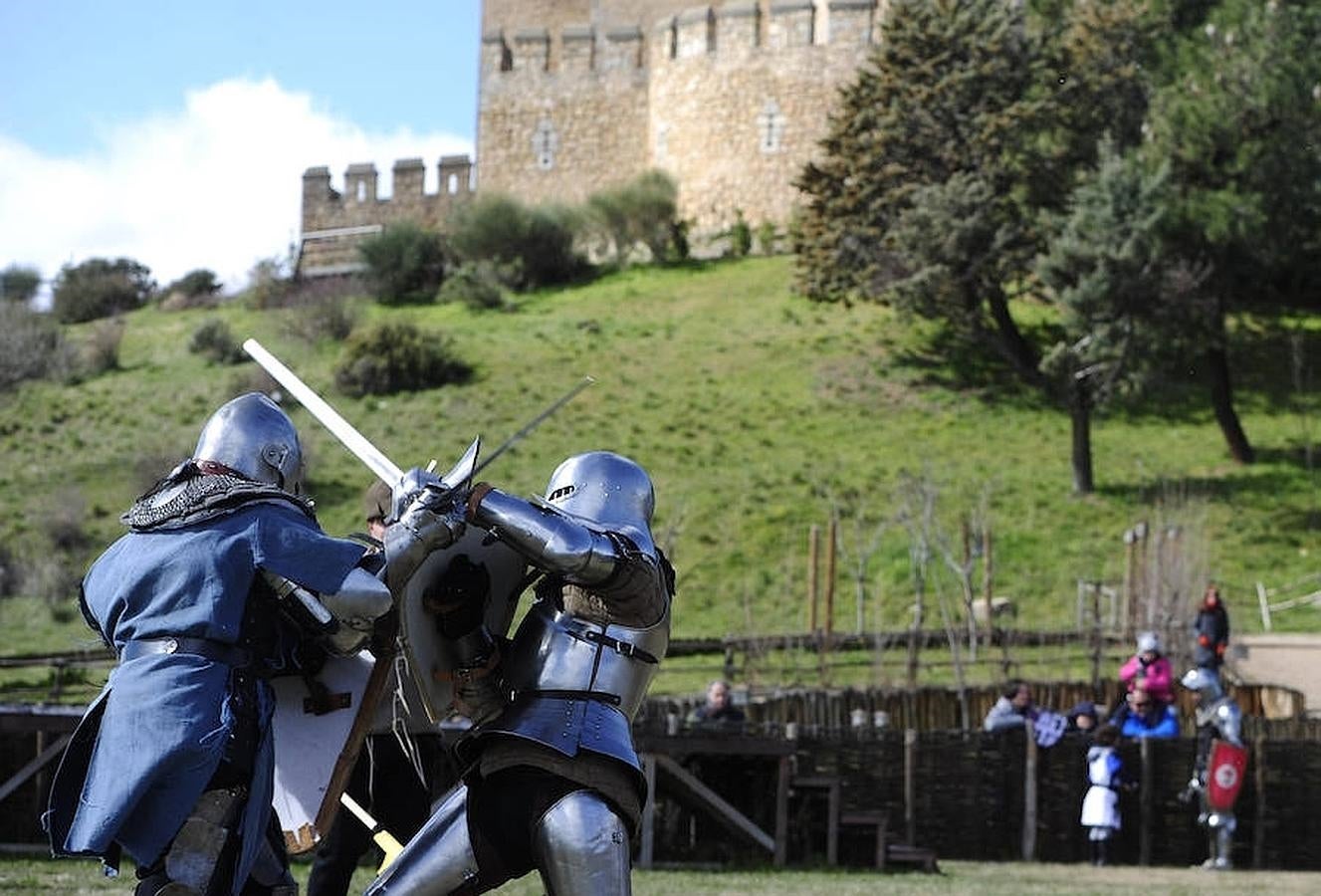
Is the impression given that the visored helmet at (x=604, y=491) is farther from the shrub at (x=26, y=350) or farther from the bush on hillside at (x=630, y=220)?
the bush on hillside at (x=630, y=220)

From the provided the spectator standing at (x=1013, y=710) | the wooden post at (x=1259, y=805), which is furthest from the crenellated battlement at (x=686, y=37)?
the wooden post at (x=1259, y=805)

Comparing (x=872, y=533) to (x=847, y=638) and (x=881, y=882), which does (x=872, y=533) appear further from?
(x=881, y=882)

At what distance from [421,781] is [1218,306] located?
28.9 metres

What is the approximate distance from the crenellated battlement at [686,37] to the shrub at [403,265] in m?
8.95

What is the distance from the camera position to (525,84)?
61844 mm

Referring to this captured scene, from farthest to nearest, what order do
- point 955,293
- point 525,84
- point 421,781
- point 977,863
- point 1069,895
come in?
point 525,84 < point 955,293 < point 977,863 < point 1069,895 < point 421,781

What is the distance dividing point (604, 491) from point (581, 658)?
0.51 metres

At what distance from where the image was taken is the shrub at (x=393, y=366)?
138ft

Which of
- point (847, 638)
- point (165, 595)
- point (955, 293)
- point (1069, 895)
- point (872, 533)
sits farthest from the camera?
point (955, 293)

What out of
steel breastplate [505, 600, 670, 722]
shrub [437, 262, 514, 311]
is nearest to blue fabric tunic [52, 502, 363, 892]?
steel breastplate [505, 600, 670, 722]

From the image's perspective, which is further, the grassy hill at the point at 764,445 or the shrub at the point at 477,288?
the shrub at the point at 477,288

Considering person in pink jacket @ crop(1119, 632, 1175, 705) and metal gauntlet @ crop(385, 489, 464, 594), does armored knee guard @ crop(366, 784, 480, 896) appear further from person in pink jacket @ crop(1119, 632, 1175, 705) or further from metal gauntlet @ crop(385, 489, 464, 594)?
person in pink jacket @ crop(1119, 632, 1175, 705)

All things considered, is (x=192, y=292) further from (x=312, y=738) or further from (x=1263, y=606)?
(x=312, y=738)

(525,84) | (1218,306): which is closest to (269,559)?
(1218,306)
